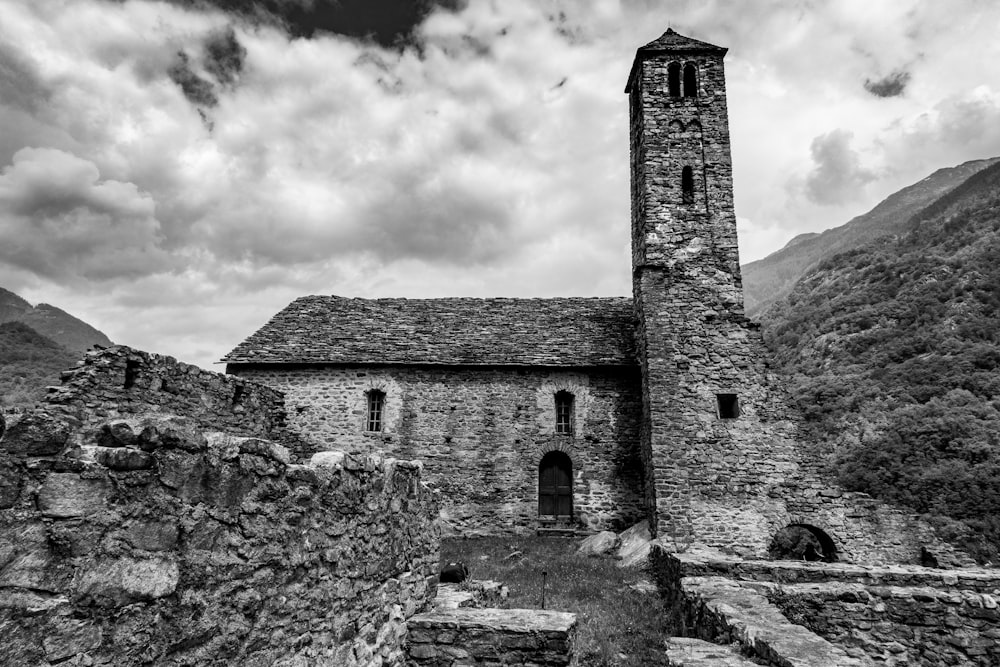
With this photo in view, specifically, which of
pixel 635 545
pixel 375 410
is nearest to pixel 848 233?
pixel 635 545

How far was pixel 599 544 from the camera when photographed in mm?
15523

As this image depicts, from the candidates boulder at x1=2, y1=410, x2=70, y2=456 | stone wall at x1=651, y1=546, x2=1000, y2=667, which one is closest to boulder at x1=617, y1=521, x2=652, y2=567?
stone wall at x1=651, y1=546, x2=1000, y2=667

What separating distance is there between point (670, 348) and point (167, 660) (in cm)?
1519

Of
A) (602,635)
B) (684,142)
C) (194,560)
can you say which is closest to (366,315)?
(684,142)

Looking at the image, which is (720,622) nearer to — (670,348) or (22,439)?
(22,439)

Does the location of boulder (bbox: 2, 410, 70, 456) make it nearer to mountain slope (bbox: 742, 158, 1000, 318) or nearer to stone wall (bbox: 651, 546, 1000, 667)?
stone wall (bbox: 651, 546, 1000, 667)

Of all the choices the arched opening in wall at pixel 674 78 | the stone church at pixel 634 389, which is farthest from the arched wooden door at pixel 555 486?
the arched opening in wall at pixel 674 78

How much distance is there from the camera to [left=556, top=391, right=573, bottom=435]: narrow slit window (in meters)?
18.3

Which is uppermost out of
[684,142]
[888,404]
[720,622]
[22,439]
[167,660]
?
[684,142]

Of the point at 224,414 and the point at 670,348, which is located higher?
the point at 670,348

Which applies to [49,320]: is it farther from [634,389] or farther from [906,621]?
[906,621]

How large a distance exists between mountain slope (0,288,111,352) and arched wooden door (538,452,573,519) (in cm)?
3209

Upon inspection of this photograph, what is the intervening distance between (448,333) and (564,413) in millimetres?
4977

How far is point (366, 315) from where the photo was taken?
21.1 metres
